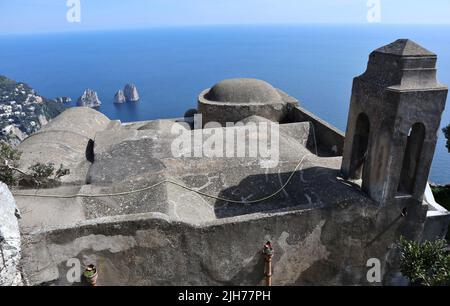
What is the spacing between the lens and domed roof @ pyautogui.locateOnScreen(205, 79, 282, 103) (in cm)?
1166

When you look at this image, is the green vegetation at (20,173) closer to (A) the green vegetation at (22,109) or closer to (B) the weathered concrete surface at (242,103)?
(B) the weathered concrete surface at (242,103)

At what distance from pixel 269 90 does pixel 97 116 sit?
5.83m

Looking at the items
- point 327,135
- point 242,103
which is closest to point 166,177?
point 327,135

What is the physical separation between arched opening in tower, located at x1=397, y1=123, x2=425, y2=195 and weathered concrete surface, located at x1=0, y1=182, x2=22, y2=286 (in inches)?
237

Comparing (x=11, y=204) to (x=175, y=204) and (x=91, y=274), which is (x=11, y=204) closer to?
Answer: (x=91, y=274)

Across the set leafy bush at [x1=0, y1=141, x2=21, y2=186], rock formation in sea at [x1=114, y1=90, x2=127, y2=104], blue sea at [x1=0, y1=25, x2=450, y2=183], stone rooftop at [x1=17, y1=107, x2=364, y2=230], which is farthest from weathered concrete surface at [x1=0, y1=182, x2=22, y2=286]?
rock formation in sea at [x1=114, y1=90, x2=127, y2=104]

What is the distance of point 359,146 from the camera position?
665 cm

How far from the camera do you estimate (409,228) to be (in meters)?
6.14

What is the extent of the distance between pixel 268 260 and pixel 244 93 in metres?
7.31

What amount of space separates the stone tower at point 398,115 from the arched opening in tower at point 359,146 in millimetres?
44

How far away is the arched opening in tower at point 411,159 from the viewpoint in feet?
19.4

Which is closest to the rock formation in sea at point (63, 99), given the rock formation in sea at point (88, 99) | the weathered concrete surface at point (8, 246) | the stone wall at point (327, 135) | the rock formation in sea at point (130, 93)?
the rock formation in sea at point (88, 99)
